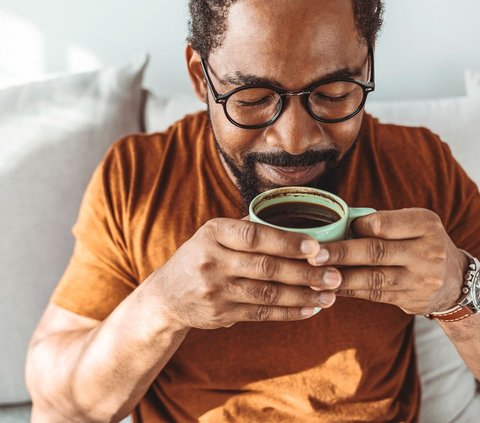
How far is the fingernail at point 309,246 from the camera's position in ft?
2.46

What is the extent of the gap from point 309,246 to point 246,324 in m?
0.46

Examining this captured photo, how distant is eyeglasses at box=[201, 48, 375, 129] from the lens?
1.02 metres

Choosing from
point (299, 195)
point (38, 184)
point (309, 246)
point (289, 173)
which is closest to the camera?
point (309, 246)

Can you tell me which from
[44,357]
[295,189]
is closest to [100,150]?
[44,357]

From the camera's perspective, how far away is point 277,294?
841mm

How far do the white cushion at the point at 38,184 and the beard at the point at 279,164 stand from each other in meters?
0.51

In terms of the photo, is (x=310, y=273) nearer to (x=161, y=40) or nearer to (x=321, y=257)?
(x=321, y=257)

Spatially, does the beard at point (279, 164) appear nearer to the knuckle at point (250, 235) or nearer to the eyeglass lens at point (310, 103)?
the eyeglass lens at point (310, 103)

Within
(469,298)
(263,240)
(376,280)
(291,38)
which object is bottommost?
(469,298)

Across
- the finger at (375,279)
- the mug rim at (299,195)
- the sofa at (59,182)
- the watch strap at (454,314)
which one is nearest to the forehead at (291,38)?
the mug rim at (299,195)

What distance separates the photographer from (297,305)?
845 mm

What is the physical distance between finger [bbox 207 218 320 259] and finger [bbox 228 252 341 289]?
2 cm

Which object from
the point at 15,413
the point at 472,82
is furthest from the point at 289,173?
the point at 15,413

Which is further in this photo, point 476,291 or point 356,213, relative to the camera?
point 476,291
